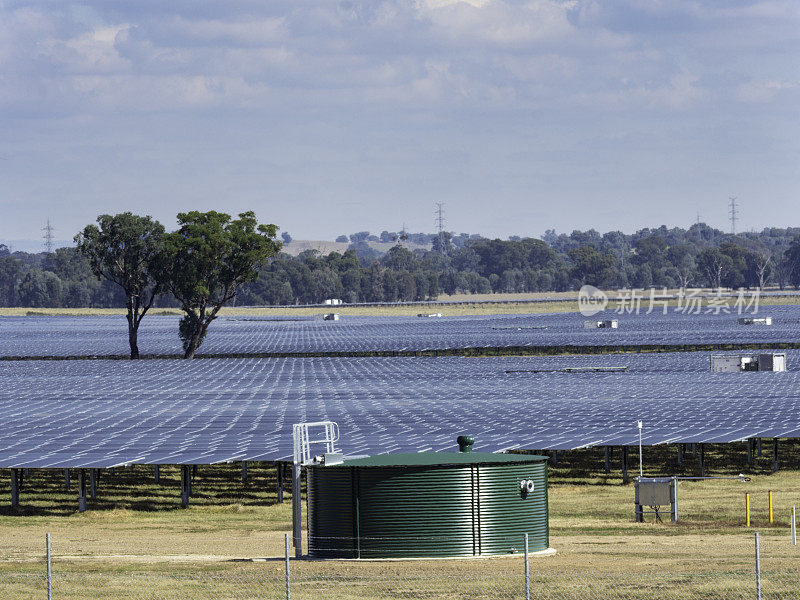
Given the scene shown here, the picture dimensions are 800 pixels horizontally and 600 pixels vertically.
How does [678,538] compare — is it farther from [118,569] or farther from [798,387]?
[798,387]

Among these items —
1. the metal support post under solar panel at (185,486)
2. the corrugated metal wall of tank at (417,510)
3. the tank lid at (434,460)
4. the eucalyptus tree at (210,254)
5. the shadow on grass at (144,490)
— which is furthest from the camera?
the eucalyptus tree at (210,254)

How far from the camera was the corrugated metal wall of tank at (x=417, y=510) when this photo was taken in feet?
108

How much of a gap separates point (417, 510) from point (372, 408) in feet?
122

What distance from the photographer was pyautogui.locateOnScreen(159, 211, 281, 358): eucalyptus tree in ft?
402

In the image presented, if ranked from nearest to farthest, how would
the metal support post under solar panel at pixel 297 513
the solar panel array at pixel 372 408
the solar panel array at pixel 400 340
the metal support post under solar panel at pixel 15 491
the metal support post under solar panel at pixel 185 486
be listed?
the metal support post under solar panel at pixel 297 513 → the metal support post under solar panel at pixel 15 491 → the metal support post under solar panel at pixel 185 486 → the solar panel array at pixel 372 408 → the solar panel array at pixel 400 340

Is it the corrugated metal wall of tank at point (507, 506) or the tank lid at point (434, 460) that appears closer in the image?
the corrugated metal wall of tank at point (507, 506)

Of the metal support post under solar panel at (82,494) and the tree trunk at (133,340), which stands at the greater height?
the tree trunk at (133,340)

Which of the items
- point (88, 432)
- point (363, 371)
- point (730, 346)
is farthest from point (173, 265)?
point (88, 432)

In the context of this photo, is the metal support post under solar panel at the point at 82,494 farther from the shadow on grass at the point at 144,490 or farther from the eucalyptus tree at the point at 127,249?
the eucalyptus tree at the point at 127,249

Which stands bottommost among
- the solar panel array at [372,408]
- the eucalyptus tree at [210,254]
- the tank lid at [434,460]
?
the solar panel array at [372,408]

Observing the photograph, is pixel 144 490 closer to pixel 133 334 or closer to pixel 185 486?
pixel 185 486

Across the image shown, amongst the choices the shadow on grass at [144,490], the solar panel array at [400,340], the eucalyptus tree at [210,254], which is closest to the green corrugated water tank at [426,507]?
the shadow on grass at [144,490]

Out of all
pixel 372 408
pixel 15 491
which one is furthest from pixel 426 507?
pixel 372 408

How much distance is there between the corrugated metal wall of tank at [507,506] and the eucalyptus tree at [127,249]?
91741 mm
